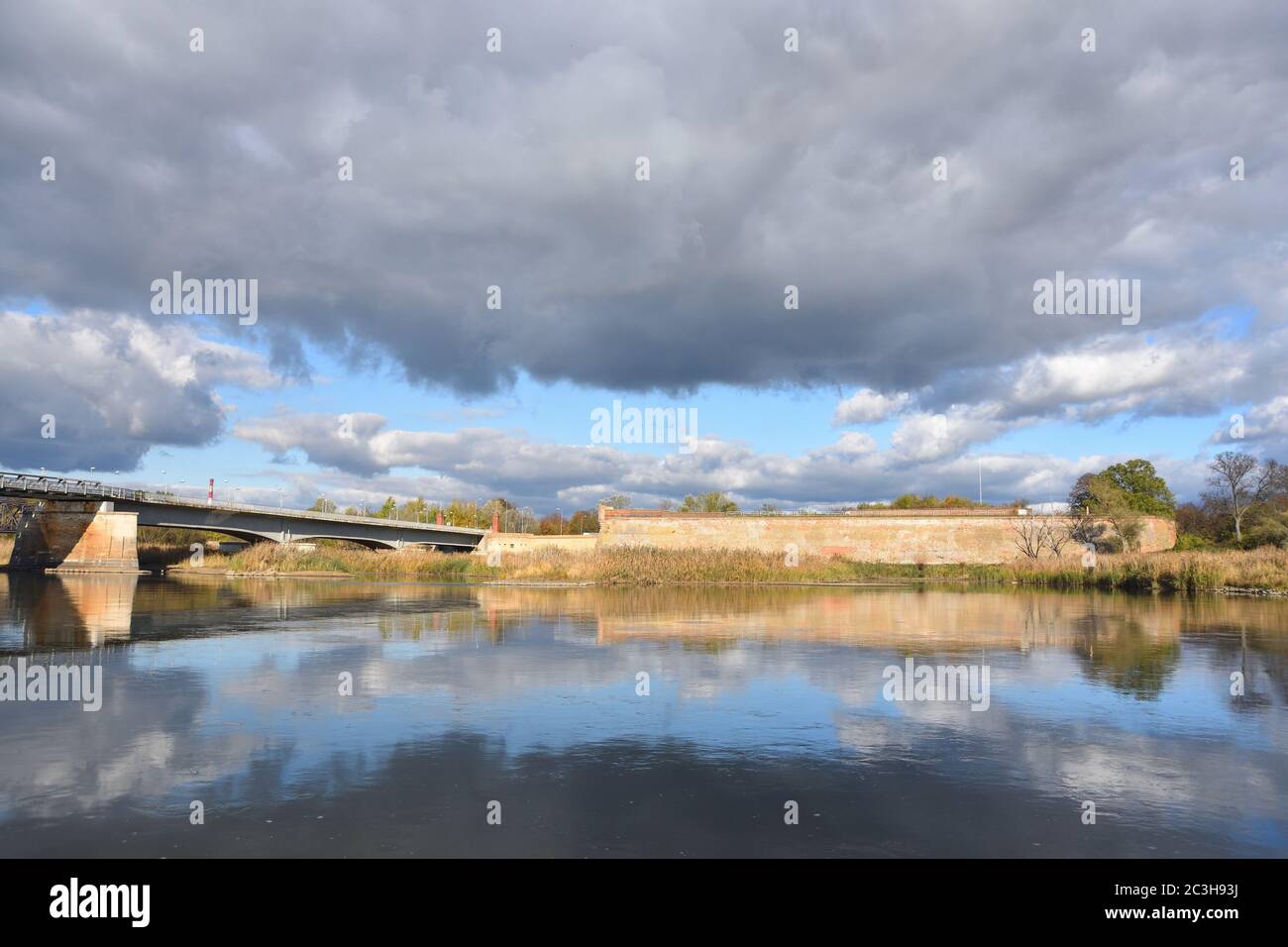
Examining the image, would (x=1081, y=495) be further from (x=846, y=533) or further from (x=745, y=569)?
(x=745, y=569)

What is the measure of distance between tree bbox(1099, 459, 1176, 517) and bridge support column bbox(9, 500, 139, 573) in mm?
80721

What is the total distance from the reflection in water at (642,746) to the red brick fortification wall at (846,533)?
47106 mm

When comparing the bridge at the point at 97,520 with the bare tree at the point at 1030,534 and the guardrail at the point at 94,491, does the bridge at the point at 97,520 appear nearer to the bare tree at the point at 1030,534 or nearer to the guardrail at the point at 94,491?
the guardrail at the point at 94,491

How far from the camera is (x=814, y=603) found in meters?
33.4

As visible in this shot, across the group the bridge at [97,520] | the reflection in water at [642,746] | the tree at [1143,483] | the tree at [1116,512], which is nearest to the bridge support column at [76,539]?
the bridge at [97,520]

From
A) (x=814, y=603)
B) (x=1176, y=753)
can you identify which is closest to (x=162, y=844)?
(x=1176, y=753)

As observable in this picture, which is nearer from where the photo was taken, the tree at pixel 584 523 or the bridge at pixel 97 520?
the bridge at pixel 97 520

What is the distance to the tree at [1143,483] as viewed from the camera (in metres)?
76.1

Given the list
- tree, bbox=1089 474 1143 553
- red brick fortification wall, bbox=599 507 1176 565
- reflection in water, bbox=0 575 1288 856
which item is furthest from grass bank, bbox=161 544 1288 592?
reflection in water, bbox=0 575 1288 856

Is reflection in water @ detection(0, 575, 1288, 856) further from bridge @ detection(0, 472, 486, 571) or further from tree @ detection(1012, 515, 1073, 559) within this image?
tree @ detection(1012, 515, 1073, 559)

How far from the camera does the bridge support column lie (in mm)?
58188

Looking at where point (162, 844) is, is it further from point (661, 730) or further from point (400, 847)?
point (661, 730)
